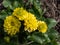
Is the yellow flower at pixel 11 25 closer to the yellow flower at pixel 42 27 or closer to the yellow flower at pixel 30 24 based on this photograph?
the yellow flower at pixel 30 24

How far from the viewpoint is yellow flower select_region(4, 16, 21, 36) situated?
1.89 metres

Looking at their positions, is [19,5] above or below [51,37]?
above

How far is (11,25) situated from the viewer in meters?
1.90

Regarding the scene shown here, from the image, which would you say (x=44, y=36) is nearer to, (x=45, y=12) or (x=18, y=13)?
(x=18, y=13)

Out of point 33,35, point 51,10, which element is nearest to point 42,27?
point 33,35

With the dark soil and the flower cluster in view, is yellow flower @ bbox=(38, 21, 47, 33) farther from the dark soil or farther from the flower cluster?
the dark soil

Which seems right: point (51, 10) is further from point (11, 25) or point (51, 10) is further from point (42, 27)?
point (11, 25)

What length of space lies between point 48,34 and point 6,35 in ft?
1.18

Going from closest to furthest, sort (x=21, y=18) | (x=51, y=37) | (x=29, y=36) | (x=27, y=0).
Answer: (x=21, y=18) < (x=29, y=36) < (x=51, y=37) < (x=27, y=0)

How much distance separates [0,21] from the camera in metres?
2.04

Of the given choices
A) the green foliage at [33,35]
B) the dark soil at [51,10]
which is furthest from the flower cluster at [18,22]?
the dark soil at [51,10]

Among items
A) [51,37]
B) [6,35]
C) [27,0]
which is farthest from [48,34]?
[27,0]

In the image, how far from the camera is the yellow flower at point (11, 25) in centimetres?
189

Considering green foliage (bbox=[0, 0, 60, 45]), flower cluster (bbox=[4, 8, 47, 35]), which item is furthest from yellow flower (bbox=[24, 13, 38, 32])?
green foliage (bbox=[0, 0, 60, 45])
